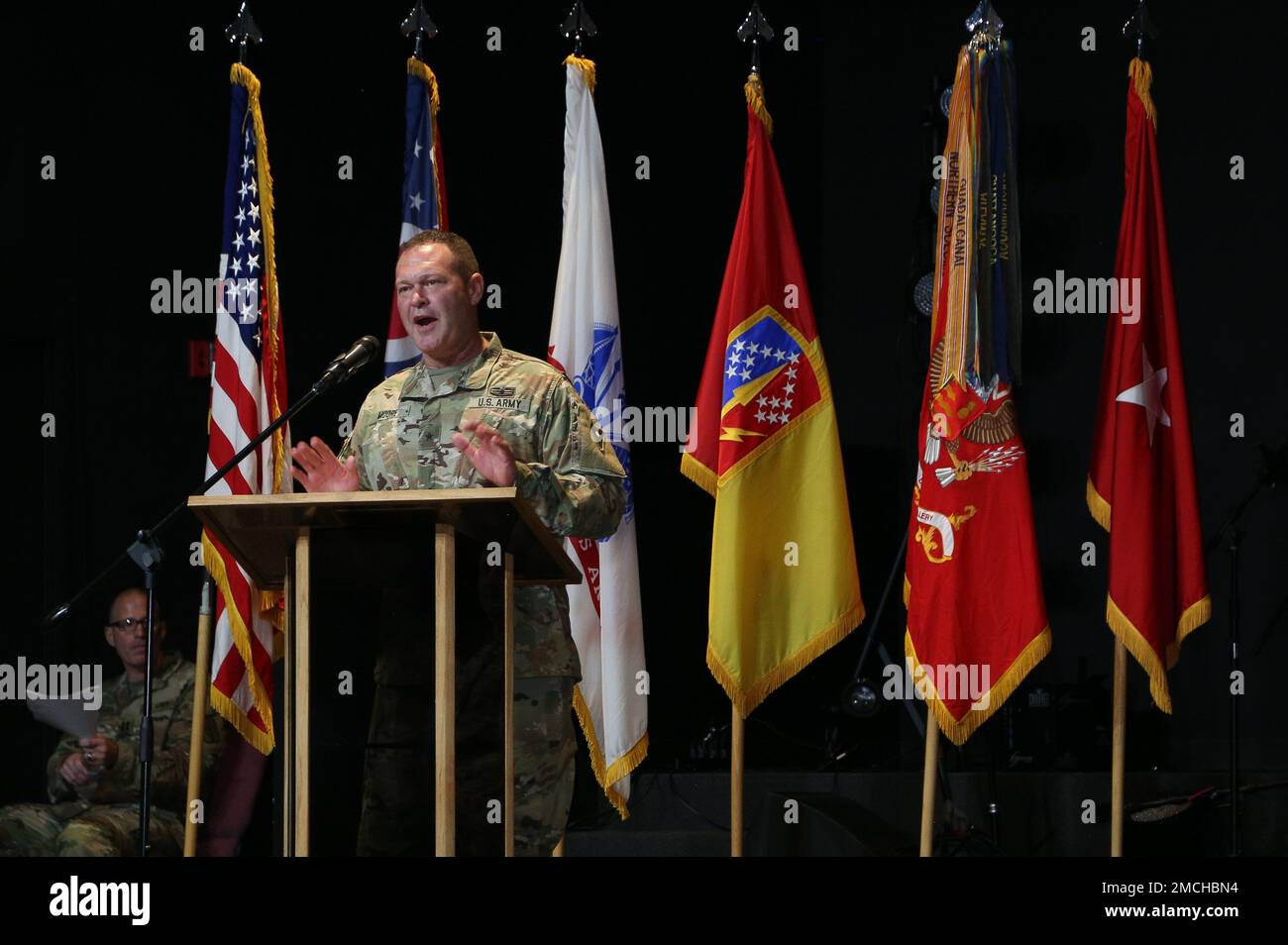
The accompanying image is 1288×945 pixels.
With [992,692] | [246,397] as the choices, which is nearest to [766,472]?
[992,692]

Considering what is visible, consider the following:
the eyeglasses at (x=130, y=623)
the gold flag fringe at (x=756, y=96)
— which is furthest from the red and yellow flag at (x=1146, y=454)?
the eyeglasses at (x=130, y=623)

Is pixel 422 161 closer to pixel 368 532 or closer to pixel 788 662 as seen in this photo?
pixel 788 662

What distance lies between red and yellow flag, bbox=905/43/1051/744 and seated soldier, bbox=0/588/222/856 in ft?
7.10

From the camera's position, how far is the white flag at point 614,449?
185 inches

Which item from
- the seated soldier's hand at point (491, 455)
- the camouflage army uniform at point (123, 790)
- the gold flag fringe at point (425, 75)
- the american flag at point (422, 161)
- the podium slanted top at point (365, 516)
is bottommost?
the camouflage army uniform at point (123, 790)

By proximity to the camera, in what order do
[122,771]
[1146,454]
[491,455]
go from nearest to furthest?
[491,455], [1146,454], [122,771]

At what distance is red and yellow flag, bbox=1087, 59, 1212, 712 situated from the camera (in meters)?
4.56

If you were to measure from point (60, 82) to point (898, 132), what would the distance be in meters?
2.95

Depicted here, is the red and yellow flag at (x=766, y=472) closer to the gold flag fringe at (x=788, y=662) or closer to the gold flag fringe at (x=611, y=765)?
the gold flag fringe at (x=788, y=662)

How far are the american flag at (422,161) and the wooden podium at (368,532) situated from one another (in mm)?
2323

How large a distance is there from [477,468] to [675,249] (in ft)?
10.2

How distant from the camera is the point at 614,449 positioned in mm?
4742

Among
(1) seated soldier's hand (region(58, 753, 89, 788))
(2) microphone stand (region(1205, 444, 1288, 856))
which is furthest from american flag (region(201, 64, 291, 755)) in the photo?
(2) microphone stand (region(1205, 444, 1288, 856))
